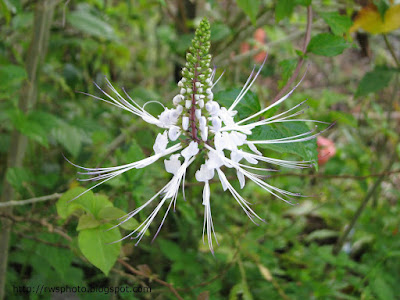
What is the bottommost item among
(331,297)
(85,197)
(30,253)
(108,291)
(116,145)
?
(331,297)

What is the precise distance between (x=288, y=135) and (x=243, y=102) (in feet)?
0.45

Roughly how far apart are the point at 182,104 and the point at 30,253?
81 centimetres

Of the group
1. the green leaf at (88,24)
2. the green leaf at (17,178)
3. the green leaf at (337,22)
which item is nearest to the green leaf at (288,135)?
the green leaf at (337,22)

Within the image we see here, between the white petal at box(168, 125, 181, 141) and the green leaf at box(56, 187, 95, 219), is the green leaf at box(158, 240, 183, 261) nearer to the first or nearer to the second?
the green leaf at box(56, 187, 95, 219)

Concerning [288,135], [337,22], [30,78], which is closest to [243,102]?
[288,135]

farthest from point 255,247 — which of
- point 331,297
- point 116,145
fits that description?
point 116,145

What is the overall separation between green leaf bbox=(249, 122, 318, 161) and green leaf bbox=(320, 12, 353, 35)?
0.33m

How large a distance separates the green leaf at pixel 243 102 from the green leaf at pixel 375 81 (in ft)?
1.83

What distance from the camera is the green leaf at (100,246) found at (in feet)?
2.34

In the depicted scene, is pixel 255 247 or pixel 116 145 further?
pixel 255 247

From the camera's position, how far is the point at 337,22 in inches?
39.8

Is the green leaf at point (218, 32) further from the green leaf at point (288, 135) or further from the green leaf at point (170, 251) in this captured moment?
the green leaf at point (170, 251)

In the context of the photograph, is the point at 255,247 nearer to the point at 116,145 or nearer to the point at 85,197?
the point at 116,145

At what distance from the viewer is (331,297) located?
1408 millimetres
